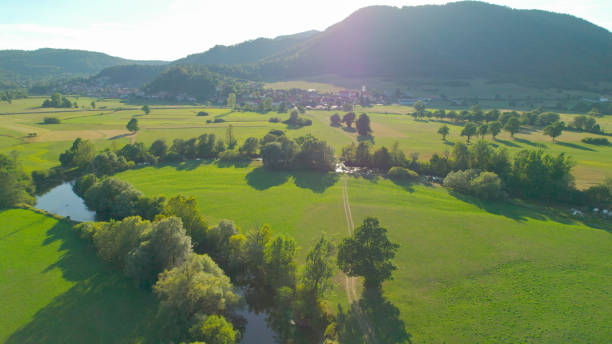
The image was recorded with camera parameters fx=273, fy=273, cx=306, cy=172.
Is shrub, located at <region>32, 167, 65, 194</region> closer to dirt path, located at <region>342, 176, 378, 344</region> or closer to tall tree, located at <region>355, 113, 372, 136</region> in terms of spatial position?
dirt path, located at <region>342, 176, 378, 344</region>

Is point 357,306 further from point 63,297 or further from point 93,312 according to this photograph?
point 63,297

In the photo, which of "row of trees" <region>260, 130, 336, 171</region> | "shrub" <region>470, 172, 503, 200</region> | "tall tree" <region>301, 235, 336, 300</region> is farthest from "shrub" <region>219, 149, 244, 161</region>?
"shrub" <region>470, 172, 503, 200</region>

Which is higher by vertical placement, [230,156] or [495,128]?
[495,128]

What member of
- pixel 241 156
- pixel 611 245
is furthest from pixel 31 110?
pixel 611 245

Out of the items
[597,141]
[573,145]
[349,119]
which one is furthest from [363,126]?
[597,141]

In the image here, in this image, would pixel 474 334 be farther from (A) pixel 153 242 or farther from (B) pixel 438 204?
(A) pixel 153 242

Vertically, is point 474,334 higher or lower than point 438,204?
lower

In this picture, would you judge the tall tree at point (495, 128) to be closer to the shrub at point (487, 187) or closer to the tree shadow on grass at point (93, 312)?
the shrub at point (487, 187)

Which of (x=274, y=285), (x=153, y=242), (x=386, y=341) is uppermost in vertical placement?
(x=153, y=242)
